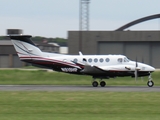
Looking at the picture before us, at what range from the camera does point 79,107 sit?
64.6 ft

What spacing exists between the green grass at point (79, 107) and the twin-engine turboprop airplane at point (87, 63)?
9.87m

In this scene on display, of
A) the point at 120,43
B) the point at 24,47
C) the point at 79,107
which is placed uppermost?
the point at 120,43

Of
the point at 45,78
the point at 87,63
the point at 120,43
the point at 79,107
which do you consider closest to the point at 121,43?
the point at 120,43

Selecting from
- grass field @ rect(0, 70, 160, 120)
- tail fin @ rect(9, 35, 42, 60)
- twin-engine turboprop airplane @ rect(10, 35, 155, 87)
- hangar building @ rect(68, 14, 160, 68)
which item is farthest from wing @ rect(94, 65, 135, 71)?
hangar building @ rect(68, 14, 160, 68)

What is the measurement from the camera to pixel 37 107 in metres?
19.7

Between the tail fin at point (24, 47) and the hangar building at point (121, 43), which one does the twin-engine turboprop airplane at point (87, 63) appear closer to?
the tail fin at point (24, 47)

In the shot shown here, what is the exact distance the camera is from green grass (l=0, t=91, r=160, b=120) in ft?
55.9

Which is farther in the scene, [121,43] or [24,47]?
[121,43]

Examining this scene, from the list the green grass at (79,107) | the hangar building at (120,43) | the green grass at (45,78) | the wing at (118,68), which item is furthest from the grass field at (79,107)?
the hangar building at (120,43)

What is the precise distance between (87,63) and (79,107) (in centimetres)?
1541

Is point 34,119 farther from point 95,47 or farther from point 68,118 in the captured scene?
point 95,47

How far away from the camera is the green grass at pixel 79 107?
17.0m

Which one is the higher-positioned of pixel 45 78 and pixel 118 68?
pixel 118 68

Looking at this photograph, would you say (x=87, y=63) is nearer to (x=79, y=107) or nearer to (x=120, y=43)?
(x=79, y=107)
